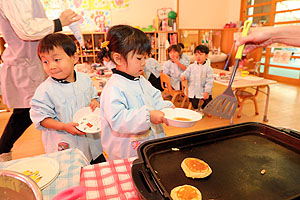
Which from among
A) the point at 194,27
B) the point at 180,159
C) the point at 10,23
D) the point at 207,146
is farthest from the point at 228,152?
the point at 194,27

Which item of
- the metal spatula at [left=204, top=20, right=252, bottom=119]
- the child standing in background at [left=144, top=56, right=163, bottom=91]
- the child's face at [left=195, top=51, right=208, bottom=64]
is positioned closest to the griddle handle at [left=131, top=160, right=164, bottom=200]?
the metal spatula at [left=204, top=20, right=252, bottom=119]

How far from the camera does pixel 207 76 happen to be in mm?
3389

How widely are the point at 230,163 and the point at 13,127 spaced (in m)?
1.68

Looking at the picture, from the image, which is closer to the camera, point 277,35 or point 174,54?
point 277,35

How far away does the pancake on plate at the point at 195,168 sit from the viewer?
0.68m

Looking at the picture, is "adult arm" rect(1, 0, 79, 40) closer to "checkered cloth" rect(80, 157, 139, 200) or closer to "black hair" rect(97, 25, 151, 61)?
"black hair" rect(97, 25, 151, 61)

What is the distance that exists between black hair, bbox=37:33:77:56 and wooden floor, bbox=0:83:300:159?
5.43ft

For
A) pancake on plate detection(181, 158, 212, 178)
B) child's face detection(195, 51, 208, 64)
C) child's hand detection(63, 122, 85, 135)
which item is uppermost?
child's face detection(195, 51, 208, 64)

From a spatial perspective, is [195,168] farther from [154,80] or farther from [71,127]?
[154,80]

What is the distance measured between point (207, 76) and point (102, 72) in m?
1.68

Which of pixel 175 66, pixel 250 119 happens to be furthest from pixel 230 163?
pixel 175 66

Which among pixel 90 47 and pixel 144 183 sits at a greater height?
pixel 90 47

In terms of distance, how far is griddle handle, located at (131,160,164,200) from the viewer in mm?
504

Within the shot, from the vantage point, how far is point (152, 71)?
13.0 feet
